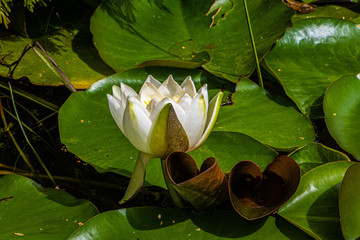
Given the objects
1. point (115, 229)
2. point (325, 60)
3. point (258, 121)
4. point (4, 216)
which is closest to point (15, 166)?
point (4, 216)

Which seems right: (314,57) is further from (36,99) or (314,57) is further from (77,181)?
(36,99)

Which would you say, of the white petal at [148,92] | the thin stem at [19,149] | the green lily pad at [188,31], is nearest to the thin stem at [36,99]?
the thin stem at [19,149]

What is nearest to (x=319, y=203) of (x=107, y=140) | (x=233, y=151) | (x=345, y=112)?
(x=233, y=151)

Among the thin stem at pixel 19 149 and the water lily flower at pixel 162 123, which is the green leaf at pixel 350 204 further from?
the thin stem at pixel 19 149

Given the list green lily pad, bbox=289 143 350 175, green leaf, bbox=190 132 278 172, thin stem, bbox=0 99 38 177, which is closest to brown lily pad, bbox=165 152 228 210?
green leaf, bbox=190 132 278 172

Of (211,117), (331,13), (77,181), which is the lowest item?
(77,181)

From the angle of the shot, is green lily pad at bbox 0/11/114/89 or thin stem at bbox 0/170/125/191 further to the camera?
green lily pad at bbox 0/11/114/89

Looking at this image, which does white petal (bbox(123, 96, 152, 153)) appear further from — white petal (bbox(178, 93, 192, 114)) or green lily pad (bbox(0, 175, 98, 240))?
green lily pad (bbox(0, 175, 98, 240))

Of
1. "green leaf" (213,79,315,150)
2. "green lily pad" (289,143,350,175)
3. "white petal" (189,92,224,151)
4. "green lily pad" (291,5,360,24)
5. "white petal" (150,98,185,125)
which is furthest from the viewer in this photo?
"green lily pad" (291,5,360,24)
